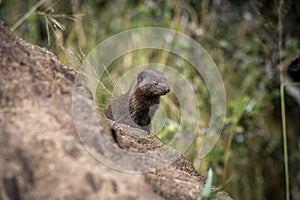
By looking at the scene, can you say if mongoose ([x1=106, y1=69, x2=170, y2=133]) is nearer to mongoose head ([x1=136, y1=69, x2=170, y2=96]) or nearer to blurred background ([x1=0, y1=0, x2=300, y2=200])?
mongoose head ([x1=136, y1=69, x2=170, y2=96])

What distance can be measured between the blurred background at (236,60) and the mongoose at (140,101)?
5.34 feet

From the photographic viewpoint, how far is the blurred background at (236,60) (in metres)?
4.72

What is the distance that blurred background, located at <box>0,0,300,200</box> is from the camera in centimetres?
472

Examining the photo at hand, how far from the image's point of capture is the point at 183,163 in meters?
2.13

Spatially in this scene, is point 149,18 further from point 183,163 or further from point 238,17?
point 183,163

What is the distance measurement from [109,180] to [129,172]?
87 millimetres

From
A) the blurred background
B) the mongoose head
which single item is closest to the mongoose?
the mongoose head

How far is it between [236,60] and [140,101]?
2537mm

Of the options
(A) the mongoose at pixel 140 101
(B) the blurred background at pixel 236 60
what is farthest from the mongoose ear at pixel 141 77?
(B) the blurred background at pixel 236 60

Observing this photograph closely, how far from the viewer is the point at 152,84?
2703 mm

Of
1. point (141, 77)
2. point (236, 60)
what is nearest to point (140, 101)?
point (141, 77)

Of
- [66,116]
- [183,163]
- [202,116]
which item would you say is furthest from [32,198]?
[202,116]

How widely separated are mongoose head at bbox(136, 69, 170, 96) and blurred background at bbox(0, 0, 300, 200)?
5.60 feet

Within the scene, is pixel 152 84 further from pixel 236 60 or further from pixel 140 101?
pixel 236 60
